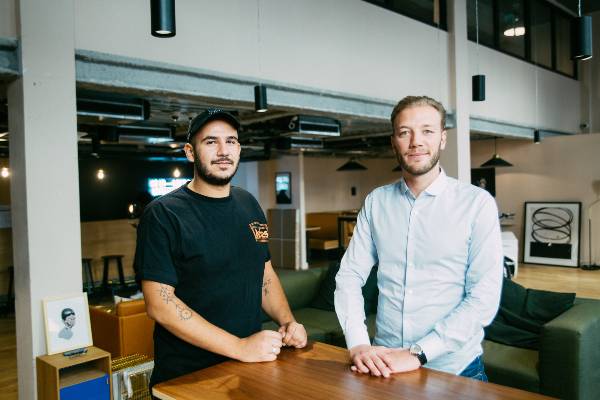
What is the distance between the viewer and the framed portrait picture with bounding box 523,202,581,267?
10133mm

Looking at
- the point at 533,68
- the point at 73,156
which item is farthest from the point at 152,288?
the point at 533,68

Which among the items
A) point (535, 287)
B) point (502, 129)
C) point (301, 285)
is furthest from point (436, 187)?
point (502, 129)

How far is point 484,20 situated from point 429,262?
9.09 metres

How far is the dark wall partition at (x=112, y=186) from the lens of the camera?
1070 cm

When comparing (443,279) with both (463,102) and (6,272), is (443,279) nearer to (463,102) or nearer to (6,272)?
(463,102)

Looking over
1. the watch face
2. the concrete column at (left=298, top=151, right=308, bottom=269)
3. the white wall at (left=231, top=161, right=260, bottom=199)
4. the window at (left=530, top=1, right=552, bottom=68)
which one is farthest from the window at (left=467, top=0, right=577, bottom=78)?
the watch face

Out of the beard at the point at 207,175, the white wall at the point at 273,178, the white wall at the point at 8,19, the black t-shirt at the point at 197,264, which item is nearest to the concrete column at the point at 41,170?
the white wall at the point at 8,19

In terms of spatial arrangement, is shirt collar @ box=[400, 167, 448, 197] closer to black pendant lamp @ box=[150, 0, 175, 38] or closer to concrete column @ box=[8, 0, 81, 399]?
black pendant lamp @ box=[150, 0, 175, 38]

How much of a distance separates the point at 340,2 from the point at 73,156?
3.85m

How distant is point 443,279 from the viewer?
168 cm

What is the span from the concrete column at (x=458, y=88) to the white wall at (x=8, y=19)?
20.0 feet

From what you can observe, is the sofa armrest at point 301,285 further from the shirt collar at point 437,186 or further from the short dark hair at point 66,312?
the shirt collar at point 437,186

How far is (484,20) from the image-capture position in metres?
9.45

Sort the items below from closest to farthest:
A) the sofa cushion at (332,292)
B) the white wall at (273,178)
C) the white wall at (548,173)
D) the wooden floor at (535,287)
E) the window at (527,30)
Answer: the wooden floor at (535,287) → the sofa cushion at (332,292) → the window at (527,30) → the white wall at (548,173) → the white wall at (273,178)
